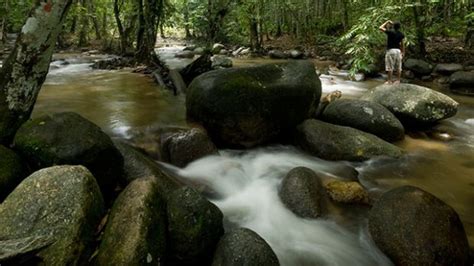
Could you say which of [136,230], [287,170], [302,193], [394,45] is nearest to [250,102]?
[287,170]

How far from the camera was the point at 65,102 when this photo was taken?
8062 millimetres

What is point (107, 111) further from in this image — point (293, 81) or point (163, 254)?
point (163, 254)

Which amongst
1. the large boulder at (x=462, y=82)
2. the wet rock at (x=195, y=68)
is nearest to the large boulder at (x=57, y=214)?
the wet rock at (x=195, y=68)

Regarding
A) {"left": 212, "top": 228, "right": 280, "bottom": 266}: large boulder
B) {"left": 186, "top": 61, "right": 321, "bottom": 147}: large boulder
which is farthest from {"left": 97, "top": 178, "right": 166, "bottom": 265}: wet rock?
{"left": 186, "top": 61, "right": 321, "bottom": 147}: large boulder

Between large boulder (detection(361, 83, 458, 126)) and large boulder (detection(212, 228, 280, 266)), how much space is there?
203 inches

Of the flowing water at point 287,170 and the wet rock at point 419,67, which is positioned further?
the wet rock at point 419,67

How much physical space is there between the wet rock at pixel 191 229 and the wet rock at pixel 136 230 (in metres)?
0.11

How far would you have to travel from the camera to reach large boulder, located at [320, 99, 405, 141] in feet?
21.4

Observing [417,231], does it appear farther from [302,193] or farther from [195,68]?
[195,68]

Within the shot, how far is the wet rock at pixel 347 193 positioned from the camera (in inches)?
179

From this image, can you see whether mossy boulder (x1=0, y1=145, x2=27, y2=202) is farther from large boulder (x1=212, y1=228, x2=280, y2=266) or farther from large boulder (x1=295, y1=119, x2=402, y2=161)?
large boulder (x1=295, y1=119, x2=402, y2=161)

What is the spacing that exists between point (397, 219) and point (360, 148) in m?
2.35

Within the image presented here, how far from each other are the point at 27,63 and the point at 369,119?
549 centimetres

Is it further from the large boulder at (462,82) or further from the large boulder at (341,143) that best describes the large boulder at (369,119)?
the large boulder at (462,82)
